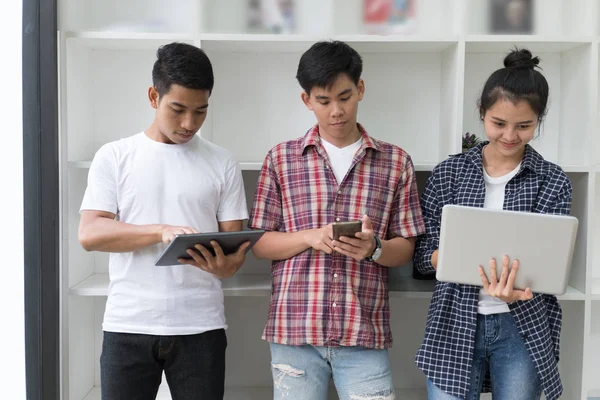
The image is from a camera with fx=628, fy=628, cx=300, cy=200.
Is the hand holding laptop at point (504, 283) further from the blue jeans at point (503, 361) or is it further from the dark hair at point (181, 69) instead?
the dark hair at point (181, 69)

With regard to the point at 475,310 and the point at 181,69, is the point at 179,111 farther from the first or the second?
the point at 475,310

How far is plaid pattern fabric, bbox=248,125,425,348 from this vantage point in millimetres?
1702

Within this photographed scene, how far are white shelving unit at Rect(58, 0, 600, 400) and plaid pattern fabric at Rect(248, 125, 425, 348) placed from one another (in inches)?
12.8

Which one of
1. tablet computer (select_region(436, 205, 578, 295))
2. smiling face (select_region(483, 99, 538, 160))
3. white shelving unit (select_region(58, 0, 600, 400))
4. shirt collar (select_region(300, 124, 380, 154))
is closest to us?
tablet computer (select_region(436, 205, 578, 295))

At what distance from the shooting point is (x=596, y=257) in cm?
241

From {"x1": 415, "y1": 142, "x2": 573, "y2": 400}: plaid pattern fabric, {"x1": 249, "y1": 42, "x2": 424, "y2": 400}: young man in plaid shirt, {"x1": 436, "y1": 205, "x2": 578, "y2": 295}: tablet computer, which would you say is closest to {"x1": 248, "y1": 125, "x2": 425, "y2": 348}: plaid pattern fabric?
{"x1": 249, "y1": 42, "x2": 424, "y2": 400}: young man in plaid shirt

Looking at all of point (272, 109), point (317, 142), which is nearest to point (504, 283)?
point (317, 142)

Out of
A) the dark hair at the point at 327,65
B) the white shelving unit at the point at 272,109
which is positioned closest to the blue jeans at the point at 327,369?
the white shelving unit at the point at 272,109

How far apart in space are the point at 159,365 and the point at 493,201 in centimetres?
100

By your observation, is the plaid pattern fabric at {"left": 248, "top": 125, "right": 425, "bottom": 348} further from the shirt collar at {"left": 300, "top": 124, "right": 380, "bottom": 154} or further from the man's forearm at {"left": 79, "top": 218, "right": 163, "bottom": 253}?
the man's forearm at {"left": 79, "top": 218, "right": 163, "bottom": 253}

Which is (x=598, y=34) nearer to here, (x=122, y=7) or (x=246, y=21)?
(x=246, y=21)
